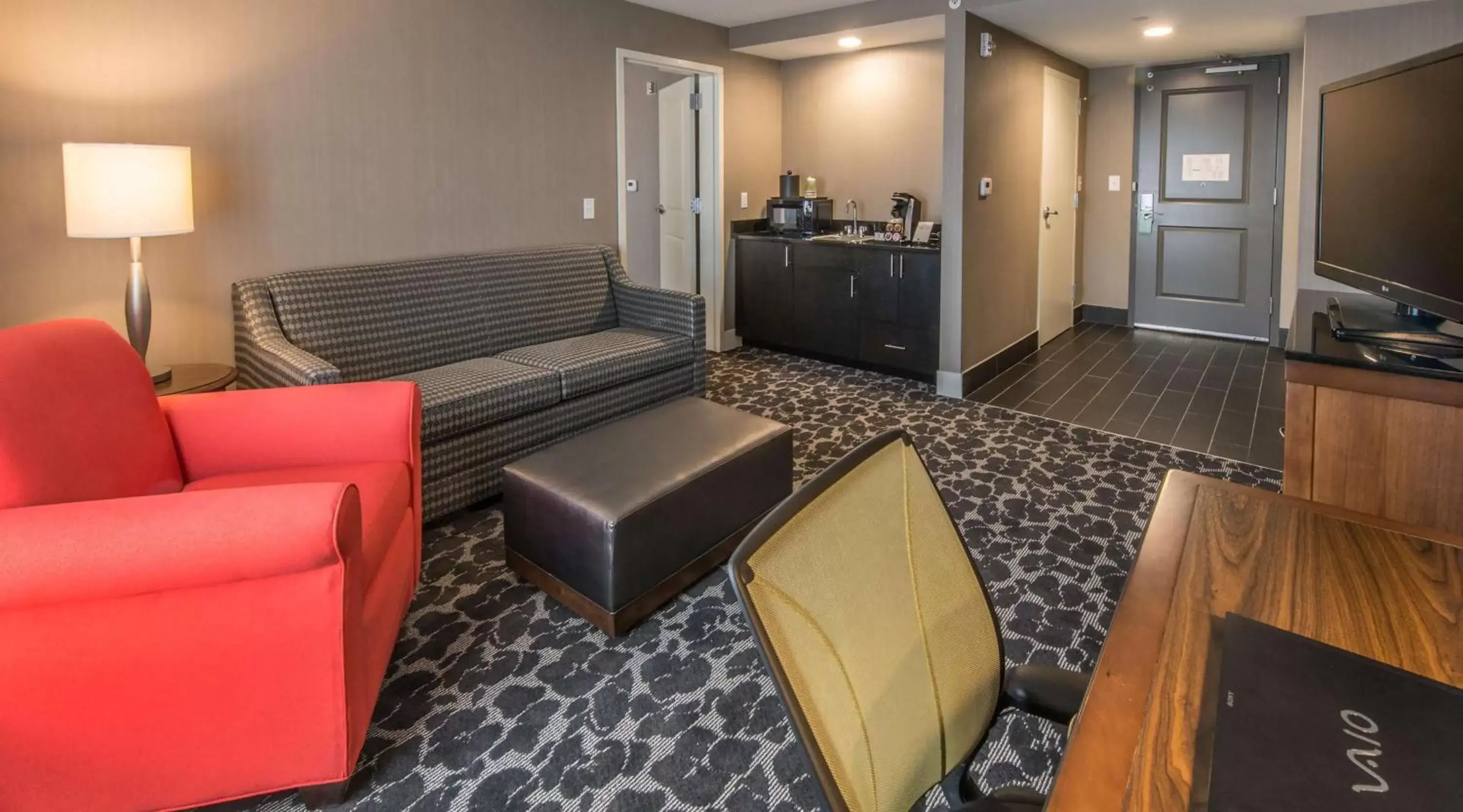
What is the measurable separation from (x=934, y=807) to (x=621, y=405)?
7.96ft

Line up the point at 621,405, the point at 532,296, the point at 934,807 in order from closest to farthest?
1. the point at 934,807
2. the point at 621,405
3. the point at 532,296

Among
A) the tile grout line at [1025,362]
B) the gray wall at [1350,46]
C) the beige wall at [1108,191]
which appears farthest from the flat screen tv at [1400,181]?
the beige wall at [1108,191]

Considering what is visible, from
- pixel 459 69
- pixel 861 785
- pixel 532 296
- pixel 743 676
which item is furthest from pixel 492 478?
pixel 861 785

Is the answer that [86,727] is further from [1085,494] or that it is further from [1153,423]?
[1153,423]

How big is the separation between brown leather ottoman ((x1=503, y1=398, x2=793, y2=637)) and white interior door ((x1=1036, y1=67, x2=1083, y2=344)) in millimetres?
3941

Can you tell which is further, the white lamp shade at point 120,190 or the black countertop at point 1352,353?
the white lamp shade at point 120,190

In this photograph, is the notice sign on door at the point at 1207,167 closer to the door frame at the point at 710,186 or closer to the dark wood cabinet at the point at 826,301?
the dark wood cabinet at the point at 826,301

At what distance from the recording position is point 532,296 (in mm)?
4078

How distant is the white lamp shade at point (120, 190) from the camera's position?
2500 mm

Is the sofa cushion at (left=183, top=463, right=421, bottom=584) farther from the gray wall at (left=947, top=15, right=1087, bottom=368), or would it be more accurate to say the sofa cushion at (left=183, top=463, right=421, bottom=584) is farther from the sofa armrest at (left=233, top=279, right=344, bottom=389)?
the gray wall at (left=947, top=15, right=1087, bottom=368)

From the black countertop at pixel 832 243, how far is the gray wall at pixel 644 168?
2.32 ft

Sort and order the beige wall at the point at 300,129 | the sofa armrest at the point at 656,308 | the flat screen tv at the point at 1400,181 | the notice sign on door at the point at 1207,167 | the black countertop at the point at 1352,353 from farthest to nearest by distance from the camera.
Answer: the notice sign on door at the point at 1207,167 → the sofa armrest at the point at 656,308 → the beige wall at the point at 300,129 → the black countertop at the point at 1352,353 → the flat screen tv at the point at 1400,181

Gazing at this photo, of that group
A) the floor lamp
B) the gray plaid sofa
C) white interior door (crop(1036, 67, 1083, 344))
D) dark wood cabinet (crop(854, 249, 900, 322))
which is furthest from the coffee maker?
the floor lamp

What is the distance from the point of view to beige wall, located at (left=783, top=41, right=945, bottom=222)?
5539mm
